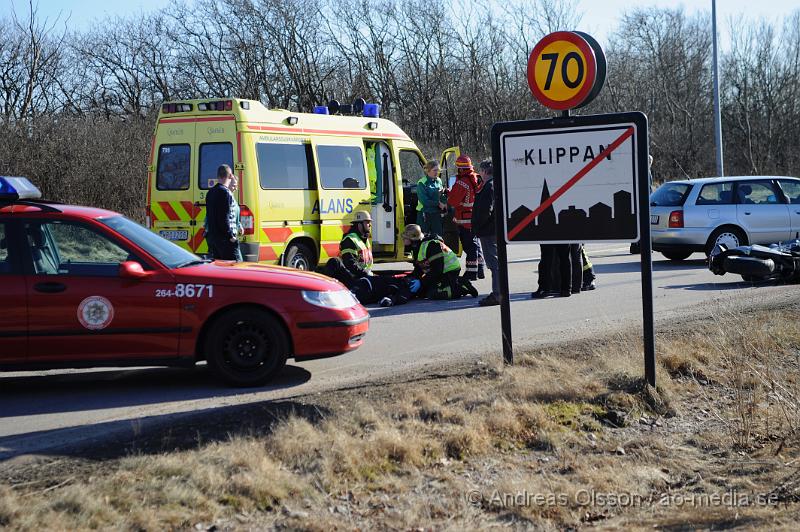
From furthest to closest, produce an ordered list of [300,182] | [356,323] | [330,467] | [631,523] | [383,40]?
1. [383,40]
2. [300,182]
3. [356,323]
4. [330,467]
5. [631,523]

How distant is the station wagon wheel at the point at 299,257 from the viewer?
13.5 metres

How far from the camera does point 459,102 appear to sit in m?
43.1

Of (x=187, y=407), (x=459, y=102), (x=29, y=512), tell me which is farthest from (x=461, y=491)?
(x=459, y=102)

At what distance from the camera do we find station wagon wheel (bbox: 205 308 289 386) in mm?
7359

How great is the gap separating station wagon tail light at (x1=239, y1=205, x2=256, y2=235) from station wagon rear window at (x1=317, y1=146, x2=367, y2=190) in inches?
63.7

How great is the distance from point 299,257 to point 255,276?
20.6 feet

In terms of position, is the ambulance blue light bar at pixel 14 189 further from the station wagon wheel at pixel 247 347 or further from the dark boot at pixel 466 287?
the dark boot at pixel 466 287

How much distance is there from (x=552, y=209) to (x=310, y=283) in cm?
205

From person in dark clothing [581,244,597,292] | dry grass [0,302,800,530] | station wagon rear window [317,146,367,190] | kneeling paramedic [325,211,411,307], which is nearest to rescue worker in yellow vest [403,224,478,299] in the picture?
kneeling paramedic [325,211,411,307]

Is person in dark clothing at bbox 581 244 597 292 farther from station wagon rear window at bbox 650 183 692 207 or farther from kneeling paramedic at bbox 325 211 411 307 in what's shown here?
station wagon rear window at bbox 650 183 692 207

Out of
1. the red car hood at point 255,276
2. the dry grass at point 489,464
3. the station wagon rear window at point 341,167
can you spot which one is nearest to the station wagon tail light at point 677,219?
the station wagon rear window at point 341,167

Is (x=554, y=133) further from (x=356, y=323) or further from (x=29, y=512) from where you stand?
(x=29, y=512)

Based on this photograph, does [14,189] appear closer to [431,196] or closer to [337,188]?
[337,188]

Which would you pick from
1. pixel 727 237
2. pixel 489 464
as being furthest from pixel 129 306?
pixel 727 237
